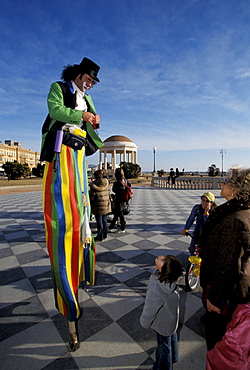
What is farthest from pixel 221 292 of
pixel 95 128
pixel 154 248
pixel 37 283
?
pixel 154 248

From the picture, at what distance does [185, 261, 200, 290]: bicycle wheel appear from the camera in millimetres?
2955

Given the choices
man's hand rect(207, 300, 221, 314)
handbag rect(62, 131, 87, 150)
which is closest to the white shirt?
handbag rect(62, 131, 87, 150)

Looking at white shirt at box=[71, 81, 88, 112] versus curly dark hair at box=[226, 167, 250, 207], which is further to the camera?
white shirt at box=[71, 81, 88, 112]

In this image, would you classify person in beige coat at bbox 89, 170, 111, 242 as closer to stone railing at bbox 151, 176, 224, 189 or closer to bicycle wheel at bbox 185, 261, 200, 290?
bicycle wheel at bbox 185, 261, 200, 290

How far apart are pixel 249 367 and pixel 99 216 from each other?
4.15 meters

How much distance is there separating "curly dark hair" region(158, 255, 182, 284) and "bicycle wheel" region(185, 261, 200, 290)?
1437mm

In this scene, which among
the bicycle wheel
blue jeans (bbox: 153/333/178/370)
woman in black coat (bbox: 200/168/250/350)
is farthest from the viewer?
the bicycle wheel

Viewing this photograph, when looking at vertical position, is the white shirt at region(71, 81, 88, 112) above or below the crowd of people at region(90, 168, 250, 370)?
above

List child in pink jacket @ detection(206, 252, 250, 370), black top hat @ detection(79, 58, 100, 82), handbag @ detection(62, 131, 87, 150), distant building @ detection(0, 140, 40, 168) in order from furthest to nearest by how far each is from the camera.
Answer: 1. distant building @ detection(0, 140, 40, 168)
2. black top hat @ detection(79, 58, 100, 82)
3. handbag @ detection(62, 131, 87, 150)
4. child in pink jacket @ detection(206, 252, 250, 370)

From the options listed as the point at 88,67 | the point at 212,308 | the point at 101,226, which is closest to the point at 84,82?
the point at 88,67

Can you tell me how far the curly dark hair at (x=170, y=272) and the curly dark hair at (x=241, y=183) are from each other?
73 centimetres

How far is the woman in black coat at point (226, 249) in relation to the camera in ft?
4.52

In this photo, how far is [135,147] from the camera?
49.6 metres

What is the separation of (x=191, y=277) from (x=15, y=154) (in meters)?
103
